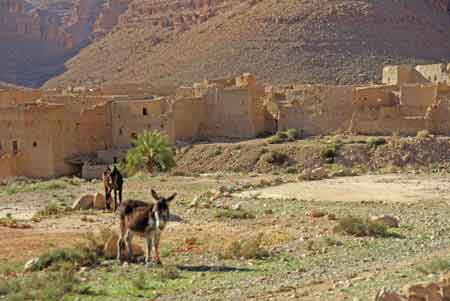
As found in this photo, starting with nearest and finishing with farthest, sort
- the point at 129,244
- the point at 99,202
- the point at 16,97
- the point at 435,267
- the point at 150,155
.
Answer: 1. the point at 435,267
2. the point at 129,244
3. the point at 99,202
4. the point at 150,155
5. the point at 16,97

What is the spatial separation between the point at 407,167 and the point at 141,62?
5114 centimetres

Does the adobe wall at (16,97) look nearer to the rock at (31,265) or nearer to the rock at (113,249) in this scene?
the rock at (113,249)

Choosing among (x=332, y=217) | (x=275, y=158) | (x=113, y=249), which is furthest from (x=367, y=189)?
(x=113, y=249)

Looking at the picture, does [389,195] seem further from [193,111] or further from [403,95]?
[193,111]

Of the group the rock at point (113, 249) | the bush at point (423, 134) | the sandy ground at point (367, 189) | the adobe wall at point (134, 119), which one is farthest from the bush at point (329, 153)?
the rock at point (113, 249)

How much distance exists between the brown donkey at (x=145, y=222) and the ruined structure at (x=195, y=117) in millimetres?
23208

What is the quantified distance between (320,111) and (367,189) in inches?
602

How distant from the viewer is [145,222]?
1384 centimetres

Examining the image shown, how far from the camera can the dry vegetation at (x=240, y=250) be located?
12125mm

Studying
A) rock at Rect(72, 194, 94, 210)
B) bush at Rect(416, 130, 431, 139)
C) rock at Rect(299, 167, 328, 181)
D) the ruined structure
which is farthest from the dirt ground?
the ruined structure

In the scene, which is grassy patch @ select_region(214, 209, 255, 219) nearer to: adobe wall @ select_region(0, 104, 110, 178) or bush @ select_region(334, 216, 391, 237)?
bush @ select_region(334, 216, 391, 237)

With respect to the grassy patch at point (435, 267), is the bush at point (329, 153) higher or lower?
higher

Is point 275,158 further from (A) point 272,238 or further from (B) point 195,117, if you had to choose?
(A) point 272,238

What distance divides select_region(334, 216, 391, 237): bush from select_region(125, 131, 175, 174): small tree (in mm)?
18385
